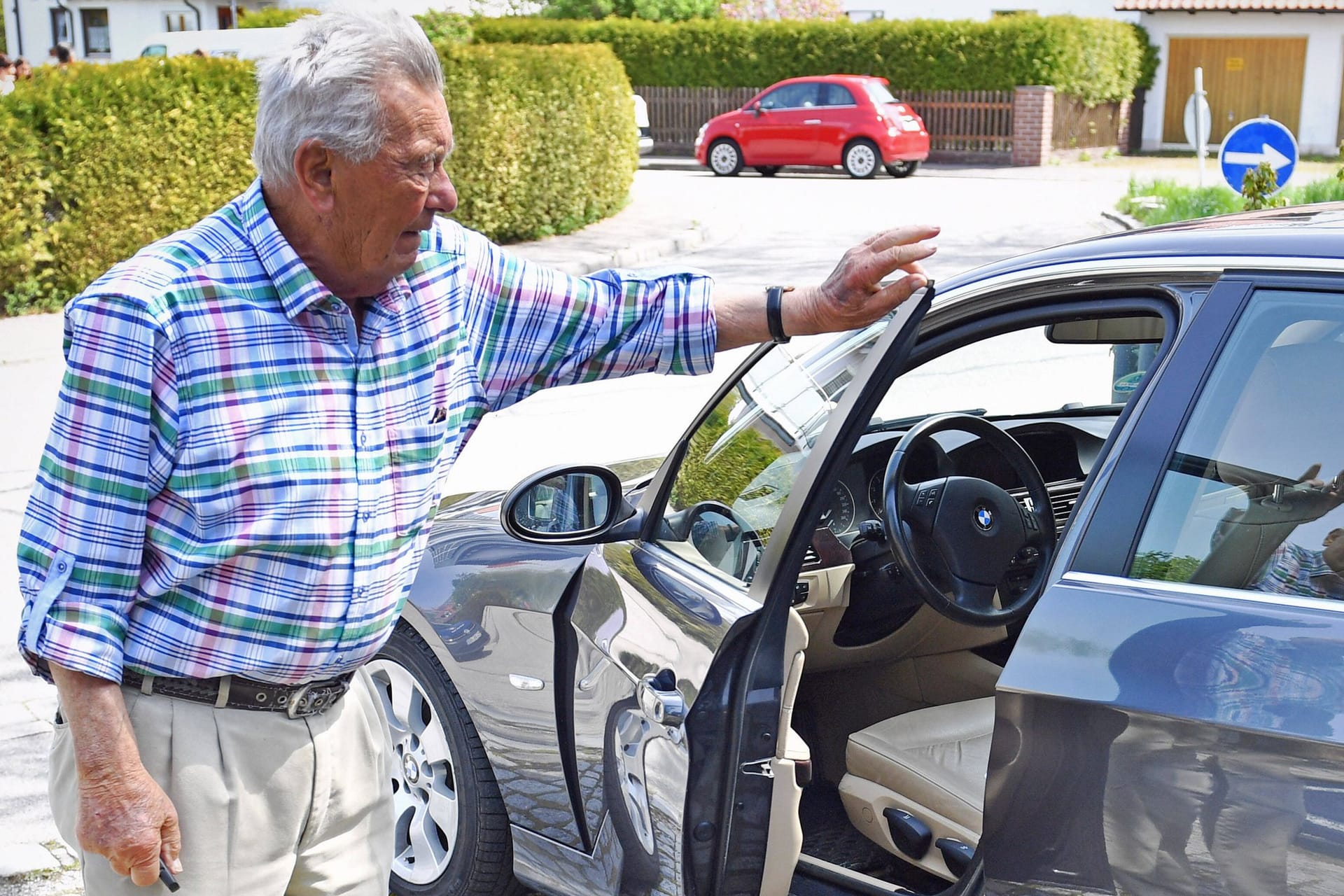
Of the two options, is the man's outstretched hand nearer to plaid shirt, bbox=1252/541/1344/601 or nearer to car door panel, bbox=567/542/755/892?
car door panel, bbox=567/542/755/892

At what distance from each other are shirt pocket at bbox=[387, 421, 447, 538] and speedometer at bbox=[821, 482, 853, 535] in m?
1.15

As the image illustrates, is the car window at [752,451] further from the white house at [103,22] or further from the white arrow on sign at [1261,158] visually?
the white house at [103,22]

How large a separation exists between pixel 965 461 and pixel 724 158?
23.6m

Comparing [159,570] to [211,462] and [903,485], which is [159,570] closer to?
[211,462]

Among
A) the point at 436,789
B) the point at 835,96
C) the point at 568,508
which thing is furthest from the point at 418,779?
the point at 835,96

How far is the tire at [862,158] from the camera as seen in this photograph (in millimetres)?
24812

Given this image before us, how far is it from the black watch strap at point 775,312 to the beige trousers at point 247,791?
0.95m

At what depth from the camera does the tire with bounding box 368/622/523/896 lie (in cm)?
318

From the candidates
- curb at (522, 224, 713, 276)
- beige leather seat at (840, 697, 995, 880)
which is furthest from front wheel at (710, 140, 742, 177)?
beige leather seat at (840, 697, 995, 880)

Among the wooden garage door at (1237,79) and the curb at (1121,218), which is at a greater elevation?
the wooden garage door at (1237,79)

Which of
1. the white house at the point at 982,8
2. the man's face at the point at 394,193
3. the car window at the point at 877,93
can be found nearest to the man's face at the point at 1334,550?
the man's face at the point at 394,193

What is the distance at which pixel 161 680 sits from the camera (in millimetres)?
2146

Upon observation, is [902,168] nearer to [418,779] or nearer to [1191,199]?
[1191,199]

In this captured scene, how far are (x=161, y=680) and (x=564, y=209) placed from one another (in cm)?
1530
